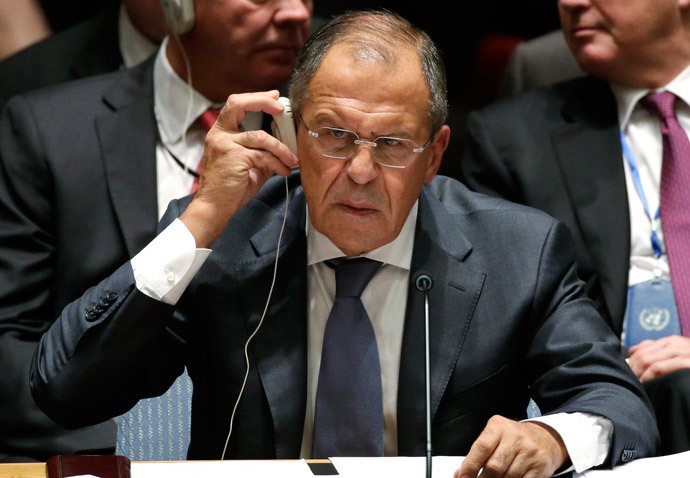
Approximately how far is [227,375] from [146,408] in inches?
8.0

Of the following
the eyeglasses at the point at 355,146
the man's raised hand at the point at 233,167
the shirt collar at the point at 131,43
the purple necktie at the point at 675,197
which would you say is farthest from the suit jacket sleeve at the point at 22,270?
the purple necktie at the point at 675,197

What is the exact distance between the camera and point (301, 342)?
1912 mm

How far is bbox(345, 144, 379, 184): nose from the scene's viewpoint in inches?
71.7

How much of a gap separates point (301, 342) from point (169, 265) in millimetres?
269

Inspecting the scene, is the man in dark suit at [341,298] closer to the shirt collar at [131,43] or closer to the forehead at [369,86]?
the forehead at [369,86]

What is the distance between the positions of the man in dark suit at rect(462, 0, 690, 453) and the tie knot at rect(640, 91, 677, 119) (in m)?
0.01

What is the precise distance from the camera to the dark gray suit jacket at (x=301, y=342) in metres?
1.83

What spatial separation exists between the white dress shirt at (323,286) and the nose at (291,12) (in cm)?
80

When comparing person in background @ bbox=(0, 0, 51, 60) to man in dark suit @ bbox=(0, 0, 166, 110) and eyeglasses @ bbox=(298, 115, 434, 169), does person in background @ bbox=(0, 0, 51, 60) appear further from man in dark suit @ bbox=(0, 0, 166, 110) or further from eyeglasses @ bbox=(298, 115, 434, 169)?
A: eyeglasses @ bbox=(298, 115, 434, 169)

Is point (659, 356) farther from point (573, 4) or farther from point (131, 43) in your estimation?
point (131, 43)

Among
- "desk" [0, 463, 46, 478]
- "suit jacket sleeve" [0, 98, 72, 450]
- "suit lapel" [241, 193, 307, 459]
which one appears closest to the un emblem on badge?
"suit lapel" [241, 193, 307, 459]

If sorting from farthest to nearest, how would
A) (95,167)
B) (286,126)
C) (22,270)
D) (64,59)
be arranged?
(64,59) → (95,167) → (22,270) → (286,126)

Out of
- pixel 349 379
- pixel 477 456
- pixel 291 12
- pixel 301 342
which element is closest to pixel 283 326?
pixel 301 342

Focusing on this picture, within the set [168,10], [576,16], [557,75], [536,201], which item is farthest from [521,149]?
[168,10]
